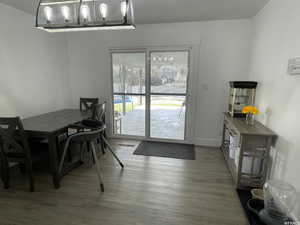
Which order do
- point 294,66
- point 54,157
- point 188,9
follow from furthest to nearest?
1. point 188,9
2. point 54,157
3. point 294,66

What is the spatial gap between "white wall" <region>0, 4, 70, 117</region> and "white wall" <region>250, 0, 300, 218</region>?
3.80 meters

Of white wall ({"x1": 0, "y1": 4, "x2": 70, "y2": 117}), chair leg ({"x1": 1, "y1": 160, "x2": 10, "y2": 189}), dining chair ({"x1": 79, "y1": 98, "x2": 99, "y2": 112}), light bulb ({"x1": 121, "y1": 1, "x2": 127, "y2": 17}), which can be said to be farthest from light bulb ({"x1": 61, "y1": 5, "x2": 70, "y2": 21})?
chair leg ({"x1": 1, "y1": 160, "x2": 10, "y2": 189})

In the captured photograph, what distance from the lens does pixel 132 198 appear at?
2010mm

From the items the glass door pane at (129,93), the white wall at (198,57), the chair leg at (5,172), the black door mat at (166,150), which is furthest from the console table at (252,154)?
the chair leg at (5,172)

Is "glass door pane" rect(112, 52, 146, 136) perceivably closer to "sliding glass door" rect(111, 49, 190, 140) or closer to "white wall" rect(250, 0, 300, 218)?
"sliding glass door" rect(111, 49, 190, 140)

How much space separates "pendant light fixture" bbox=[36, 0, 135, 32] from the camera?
6.37ft

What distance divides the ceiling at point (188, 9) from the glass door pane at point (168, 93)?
0.68 meters

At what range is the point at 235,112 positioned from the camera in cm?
279

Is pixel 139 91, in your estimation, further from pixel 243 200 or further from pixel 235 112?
pixel 243 200

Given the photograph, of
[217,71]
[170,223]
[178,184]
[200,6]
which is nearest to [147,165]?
[178,184]

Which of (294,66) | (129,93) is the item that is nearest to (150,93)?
(129,93)

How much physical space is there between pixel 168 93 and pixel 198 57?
928mm

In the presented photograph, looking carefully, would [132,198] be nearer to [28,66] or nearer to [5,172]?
[5,172]

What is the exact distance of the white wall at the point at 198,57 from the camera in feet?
10.3
